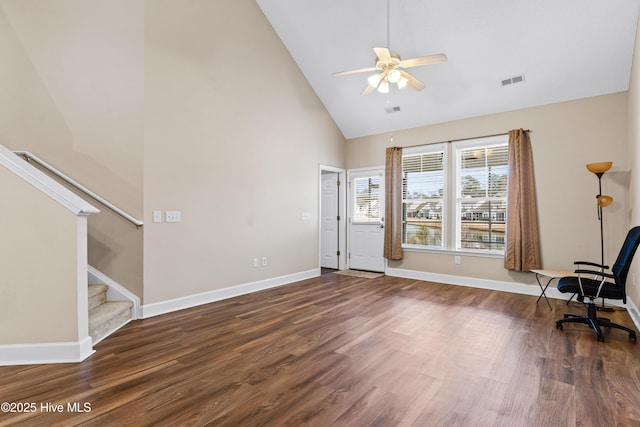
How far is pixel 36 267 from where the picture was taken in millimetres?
2539

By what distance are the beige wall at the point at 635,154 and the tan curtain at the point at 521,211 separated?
1.07 metres

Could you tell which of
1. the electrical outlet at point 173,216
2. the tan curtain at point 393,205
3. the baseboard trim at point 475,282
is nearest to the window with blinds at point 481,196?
the baseboard trim at point 475,282

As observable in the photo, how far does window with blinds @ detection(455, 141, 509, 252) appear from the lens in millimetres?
5219

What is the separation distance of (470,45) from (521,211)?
255cm

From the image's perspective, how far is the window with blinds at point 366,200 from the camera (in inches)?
261

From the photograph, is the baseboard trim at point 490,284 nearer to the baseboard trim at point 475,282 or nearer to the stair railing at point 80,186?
the baseboard trim at point 475,282

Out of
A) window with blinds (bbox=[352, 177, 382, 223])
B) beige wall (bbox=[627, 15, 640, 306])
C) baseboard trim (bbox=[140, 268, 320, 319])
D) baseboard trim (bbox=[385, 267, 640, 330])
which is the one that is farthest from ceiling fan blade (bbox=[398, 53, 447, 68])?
baseboard trim (bbox=[140, 268, 320, 319])

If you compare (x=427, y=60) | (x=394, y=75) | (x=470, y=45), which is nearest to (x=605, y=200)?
(x=470, y=45)

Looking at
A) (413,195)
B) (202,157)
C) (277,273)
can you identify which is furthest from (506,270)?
(202,157)

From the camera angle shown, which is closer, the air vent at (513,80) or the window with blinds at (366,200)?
the air vent at (513,80)

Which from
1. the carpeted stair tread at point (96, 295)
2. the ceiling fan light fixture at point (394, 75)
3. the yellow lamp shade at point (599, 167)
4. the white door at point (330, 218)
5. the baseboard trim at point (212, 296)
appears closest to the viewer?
the carpeted stair tread at point (96, 295)

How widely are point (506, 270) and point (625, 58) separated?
3.20 m

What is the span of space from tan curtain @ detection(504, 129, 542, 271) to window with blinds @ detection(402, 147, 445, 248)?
114cm

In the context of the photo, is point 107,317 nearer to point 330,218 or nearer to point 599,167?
point 330,218
